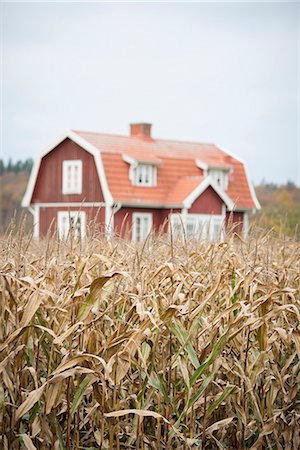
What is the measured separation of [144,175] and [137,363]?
25295mm

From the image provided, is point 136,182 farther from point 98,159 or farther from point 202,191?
point 202,191

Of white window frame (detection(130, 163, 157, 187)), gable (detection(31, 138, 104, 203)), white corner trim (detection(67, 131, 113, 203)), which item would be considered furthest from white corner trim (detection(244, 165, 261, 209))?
white corner trim (detection(67, 131, 113, 203))

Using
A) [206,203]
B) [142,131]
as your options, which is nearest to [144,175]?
[206,203]

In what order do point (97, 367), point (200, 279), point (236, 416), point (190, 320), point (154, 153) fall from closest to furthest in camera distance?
point (97, 367)
point (190, 320)
point (236, 416)
point (200, 279)
point (154, 153)

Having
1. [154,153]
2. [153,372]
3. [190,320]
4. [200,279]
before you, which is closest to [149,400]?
[153,372]

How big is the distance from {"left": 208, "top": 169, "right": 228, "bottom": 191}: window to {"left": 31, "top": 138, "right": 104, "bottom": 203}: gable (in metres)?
4.76

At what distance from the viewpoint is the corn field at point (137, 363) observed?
3.80 metres

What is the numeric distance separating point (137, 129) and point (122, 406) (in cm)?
2868

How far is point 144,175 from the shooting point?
29141mm

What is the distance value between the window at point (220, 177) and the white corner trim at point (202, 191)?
158 cm

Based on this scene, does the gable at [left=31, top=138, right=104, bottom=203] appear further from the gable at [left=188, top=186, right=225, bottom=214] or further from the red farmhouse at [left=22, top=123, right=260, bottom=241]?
the gable at [left=188, top=186, right=225, bottom=214]

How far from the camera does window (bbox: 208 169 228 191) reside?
31.6 metres

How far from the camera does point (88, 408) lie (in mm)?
4055

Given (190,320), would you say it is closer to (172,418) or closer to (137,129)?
(172,418)
